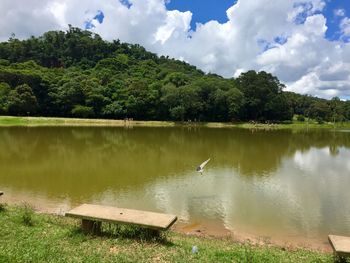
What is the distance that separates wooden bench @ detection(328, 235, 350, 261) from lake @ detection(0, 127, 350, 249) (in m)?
4.16

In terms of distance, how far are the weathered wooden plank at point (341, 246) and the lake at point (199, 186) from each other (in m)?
4.16

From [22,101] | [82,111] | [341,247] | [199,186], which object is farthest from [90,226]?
[82,111]

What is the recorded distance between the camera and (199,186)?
1784 centimetres

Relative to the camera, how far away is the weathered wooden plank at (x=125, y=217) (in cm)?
747

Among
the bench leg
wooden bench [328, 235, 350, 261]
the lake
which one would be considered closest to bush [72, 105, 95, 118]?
the lake

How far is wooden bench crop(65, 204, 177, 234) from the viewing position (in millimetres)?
7485

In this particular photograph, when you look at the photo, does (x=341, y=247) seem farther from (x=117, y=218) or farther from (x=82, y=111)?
(x=82, y=111)

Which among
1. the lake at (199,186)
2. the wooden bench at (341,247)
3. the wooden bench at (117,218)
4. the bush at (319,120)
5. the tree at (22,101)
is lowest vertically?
the lake at (199,186)

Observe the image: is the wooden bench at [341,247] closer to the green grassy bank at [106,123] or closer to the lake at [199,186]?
the lake at [199,186]

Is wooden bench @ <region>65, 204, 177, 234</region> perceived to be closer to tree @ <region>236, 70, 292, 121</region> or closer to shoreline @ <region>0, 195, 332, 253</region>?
shoreline @ <region>0, 195, 332, 253</region>

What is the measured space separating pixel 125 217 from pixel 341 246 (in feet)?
14.0

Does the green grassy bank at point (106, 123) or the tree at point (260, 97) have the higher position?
the tree at point (260, 97)

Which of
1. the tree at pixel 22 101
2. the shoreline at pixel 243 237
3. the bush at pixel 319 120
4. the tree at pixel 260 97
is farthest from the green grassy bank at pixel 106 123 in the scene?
the shoreline at pixel 243 237

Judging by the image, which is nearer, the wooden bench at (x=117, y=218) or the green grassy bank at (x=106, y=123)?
the wooden bench at (x=117, y=218)
